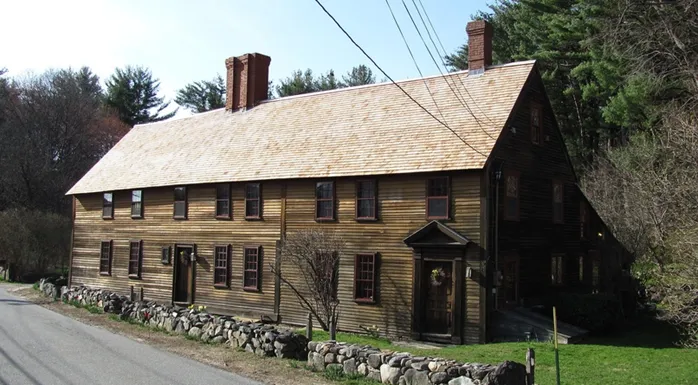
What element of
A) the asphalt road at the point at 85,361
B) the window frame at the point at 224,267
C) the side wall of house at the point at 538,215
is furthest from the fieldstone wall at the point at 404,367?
the window frame at the point at 224,267

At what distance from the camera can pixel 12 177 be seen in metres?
50.3

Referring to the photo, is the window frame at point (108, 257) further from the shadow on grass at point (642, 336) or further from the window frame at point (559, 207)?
the shadow on grass at point (642, 336)

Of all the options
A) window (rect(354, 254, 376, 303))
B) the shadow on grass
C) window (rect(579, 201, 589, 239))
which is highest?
window (rect(579, 201, 589, 239))

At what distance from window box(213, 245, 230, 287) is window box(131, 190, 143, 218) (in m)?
5.70

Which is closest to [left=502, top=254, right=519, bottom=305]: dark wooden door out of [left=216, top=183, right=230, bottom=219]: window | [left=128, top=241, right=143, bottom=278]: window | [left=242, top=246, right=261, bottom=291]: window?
[left=242, top=246, right=261, bottom=291]: window

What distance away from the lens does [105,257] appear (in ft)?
100

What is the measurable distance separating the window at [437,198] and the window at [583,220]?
8.30 metres

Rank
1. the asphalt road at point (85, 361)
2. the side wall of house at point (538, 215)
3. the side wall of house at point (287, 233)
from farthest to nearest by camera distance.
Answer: the side wall of house at point (538, 215) < the side wall of house at point (287, 233) < the asphalt road at point (85, 361)

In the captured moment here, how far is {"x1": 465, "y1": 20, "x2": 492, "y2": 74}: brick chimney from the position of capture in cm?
2197

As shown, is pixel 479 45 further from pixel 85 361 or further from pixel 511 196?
pixel 85 361

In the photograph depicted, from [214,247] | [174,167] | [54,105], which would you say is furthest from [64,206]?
[214,247]

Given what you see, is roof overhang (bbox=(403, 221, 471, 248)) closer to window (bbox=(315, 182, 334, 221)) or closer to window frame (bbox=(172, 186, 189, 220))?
window (bbox=(315, 182, 334, 221))

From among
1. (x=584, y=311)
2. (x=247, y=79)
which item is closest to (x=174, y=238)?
(x=247, y=79)

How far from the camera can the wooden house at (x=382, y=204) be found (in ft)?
61.0
